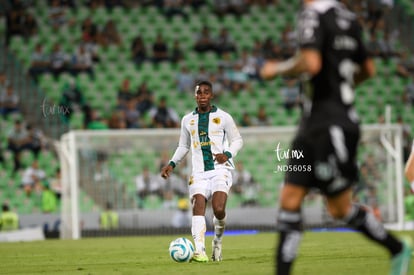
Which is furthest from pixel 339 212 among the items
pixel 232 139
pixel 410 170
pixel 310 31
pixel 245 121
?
pixel 245 121

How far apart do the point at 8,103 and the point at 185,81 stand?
18.3 feet

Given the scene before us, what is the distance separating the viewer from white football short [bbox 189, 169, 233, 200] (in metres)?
11.6

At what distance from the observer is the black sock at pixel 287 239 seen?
6.53 metres

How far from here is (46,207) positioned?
23.2 m

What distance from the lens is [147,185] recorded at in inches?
896

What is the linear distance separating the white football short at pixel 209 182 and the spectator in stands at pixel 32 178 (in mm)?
12832

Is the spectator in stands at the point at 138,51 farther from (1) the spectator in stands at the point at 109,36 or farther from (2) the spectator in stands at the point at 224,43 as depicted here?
(2) the spectator in stands at the point at 224,43

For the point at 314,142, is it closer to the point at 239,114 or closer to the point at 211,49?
the point at 239,114

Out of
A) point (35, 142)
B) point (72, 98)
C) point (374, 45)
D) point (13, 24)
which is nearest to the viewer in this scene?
point (35, 142)

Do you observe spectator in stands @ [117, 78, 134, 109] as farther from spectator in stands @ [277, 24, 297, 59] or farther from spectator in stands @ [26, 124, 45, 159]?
spectator in stands @ [277, 24, 297, 59]

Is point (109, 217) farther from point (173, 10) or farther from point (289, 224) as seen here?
point (289, 224)

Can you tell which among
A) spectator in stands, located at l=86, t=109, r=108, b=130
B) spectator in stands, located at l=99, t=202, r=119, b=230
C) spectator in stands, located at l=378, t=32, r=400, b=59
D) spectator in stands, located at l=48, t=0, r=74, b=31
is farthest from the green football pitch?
spectator in stands, located at l=378, t=32, r=400, b=59

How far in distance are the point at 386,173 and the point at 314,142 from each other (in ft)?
56.5

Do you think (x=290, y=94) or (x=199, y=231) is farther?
(x=290, y=94)
